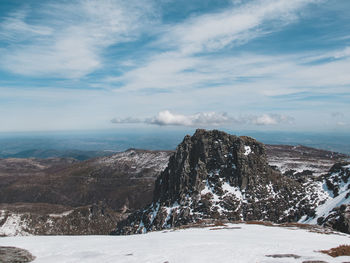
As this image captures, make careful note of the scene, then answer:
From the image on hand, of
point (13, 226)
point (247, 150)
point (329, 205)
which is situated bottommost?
point (13, 226)

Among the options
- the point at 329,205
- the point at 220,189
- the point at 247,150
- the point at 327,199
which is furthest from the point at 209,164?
the point at 329,205

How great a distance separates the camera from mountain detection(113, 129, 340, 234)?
66.8 m

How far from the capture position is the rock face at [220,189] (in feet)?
220

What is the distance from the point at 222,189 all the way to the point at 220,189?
29.8 inches

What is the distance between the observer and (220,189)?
7431 centimetres

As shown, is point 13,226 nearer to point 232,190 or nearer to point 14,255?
point 232,190

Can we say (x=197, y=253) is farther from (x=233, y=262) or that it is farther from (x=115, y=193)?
(x=115, y=193)

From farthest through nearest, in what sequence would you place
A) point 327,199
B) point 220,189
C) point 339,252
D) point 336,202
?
1. point 220,189
2. point 327,199
3. point 336,202
4. point 339,252

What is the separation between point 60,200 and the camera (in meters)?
195

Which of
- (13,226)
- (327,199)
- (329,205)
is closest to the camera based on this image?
(329,205)

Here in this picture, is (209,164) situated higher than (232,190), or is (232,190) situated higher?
(209,164)

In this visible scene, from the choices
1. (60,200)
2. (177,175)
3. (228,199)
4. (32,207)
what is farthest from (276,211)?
(60,200)

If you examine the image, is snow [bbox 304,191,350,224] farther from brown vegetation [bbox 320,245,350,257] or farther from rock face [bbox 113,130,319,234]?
brown vegetation [bbox 320,245,350,257]

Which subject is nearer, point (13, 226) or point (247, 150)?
point (247, 150)
